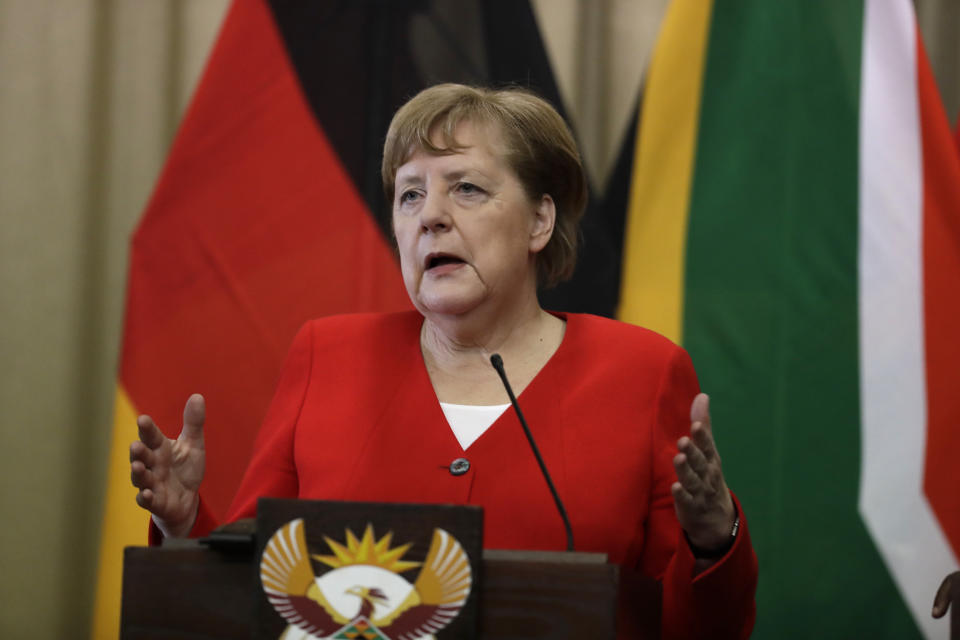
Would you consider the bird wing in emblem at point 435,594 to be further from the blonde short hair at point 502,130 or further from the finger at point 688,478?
the blonde short hair at point 502,130

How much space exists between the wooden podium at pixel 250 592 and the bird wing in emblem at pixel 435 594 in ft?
0.07

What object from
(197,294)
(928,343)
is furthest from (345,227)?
(928,343)

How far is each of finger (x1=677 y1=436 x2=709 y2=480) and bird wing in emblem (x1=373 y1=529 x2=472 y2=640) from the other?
1.07 feet

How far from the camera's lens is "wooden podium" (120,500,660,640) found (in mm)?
987

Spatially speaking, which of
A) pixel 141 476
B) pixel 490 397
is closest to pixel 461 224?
pixel 490 397

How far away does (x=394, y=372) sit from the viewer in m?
1.67

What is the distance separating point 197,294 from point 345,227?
0.39m

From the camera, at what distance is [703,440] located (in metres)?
1.19

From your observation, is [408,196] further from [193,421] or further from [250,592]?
[250,592]

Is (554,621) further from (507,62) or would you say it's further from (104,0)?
(104,0)

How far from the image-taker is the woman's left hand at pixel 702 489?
118 cm

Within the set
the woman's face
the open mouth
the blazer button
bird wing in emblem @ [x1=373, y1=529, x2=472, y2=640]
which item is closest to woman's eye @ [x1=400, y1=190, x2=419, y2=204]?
the woman's face

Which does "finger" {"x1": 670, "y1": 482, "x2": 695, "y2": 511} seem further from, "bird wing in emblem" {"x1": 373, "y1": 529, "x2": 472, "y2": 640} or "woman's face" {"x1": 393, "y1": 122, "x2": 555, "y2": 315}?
"woman's face" {"x1": 393, "y1": 122, "x2": 555, "y2": 315}

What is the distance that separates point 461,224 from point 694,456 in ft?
2.02
